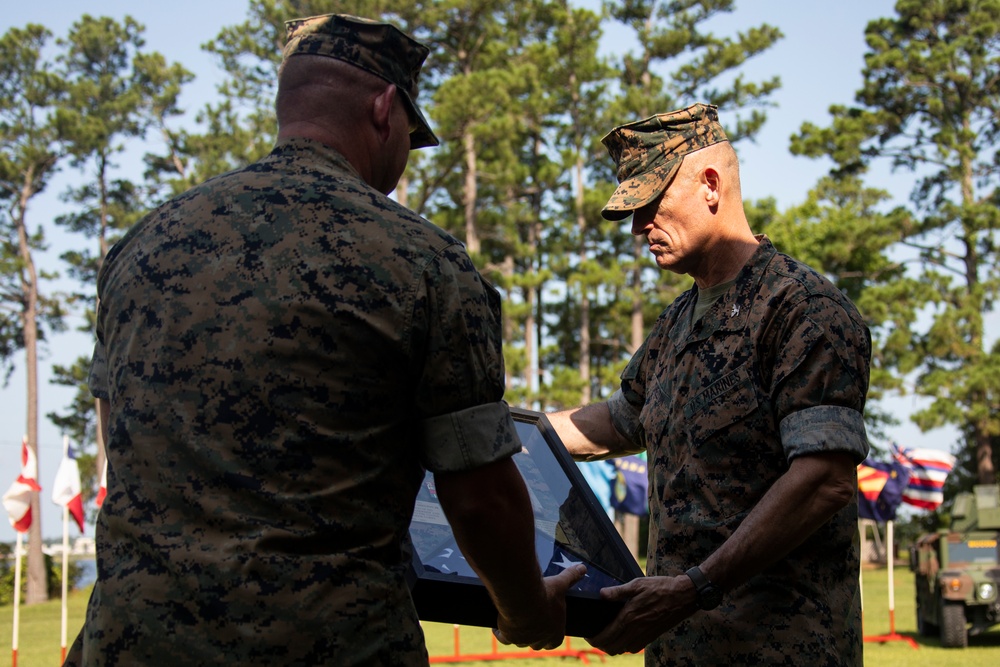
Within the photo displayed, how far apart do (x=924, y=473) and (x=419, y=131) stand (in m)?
19.1

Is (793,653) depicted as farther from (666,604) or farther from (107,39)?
(107,39)

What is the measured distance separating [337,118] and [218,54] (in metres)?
37.6

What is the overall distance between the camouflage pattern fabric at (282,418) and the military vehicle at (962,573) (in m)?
14.8

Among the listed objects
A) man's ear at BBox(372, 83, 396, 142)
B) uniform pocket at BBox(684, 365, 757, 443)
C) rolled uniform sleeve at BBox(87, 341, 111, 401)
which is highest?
man's ear at BBox(372, 83, 396, 142)

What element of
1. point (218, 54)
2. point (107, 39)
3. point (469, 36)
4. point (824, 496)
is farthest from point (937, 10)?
point (824, 496)

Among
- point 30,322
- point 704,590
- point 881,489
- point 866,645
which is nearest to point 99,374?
point 704,590

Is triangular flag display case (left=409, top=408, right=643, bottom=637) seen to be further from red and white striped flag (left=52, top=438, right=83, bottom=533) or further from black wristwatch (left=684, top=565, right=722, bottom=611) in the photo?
red and white striped flag (left=52, top=438, right=83, bottom=533)

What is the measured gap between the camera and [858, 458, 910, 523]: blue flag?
58.3ft

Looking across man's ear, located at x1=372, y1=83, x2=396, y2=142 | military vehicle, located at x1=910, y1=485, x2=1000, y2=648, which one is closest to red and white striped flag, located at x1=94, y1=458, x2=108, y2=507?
man's ear, located at x1=372, y1=83, x2=396, y2=142

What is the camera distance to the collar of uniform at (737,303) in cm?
305

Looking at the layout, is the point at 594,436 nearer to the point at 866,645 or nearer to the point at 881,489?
the point at 866,645

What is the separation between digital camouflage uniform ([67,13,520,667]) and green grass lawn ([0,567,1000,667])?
12992 mm

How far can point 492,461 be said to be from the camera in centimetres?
198

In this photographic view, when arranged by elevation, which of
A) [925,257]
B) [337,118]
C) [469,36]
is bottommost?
[337,118]
